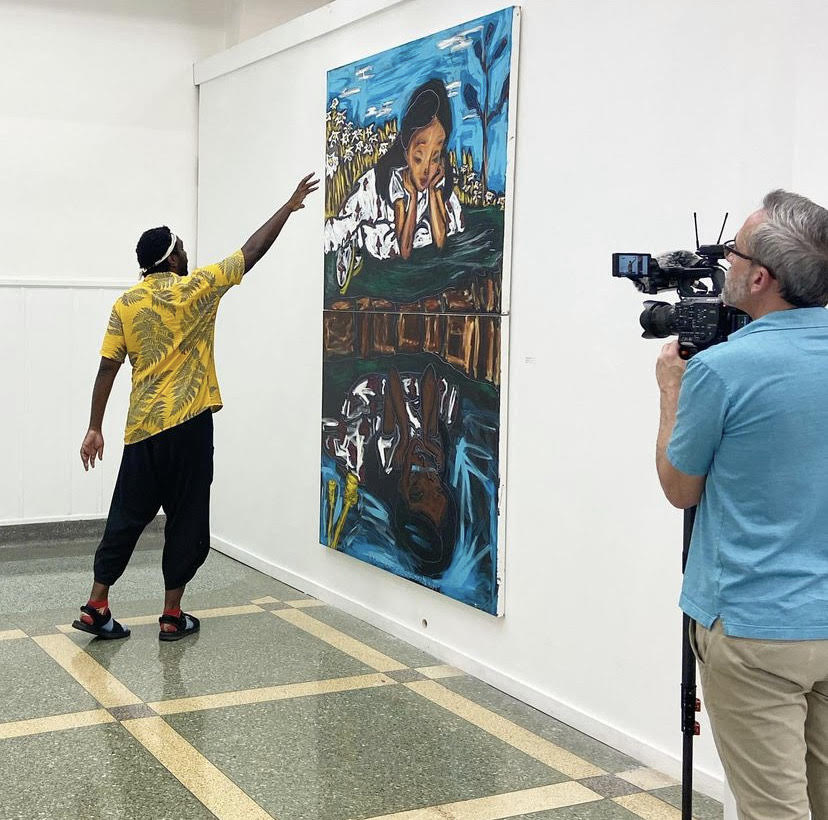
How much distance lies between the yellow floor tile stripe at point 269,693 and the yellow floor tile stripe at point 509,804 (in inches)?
39.2

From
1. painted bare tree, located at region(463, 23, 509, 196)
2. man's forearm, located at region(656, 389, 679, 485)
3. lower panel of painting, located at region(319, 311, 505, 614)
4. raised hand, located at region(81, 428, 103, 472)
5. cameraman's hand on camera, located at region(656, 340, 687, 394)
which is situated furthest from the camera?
raised hand, located at region(81, 428, 103, 472)

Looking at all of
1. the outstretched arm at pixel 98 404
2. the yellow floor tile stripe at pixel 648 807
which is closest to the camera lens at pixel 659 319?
the yellow floor tile stripe at pixel 648 807

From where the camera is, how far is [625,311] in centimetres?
352

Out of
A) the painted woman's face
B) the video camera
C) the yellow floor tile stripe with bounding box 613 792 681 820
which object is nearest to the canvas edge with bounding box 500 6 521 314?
the painted woman's face

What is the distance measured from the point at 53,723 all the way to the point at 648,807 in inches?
73.3

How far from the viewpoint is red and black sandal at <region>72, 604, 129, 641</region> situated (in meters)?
4.62

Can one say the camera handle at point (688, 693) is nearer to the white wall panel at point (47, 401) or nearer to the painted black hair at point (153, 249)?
the painted black hair at point (153, 249)

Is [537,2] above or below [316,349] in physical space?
above

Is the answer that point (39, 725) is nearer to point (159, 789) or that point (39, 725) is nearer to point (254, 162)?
point (159, 789)

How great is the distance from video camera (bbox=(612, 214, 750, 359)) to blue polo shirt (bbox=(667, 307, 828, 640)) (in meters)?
0.23

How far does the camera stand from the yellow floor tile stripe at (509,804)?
3082 mm

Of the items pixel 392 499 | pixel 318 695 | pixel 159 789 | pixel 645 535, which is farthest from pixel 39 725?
pixel 645 535

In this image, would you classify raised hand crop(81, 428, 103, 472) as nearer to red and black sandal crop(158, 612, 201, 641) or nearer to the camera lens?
red and black sandal crop(158, 612, 201, 641)

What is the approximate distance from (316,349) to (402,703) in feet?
6.40
